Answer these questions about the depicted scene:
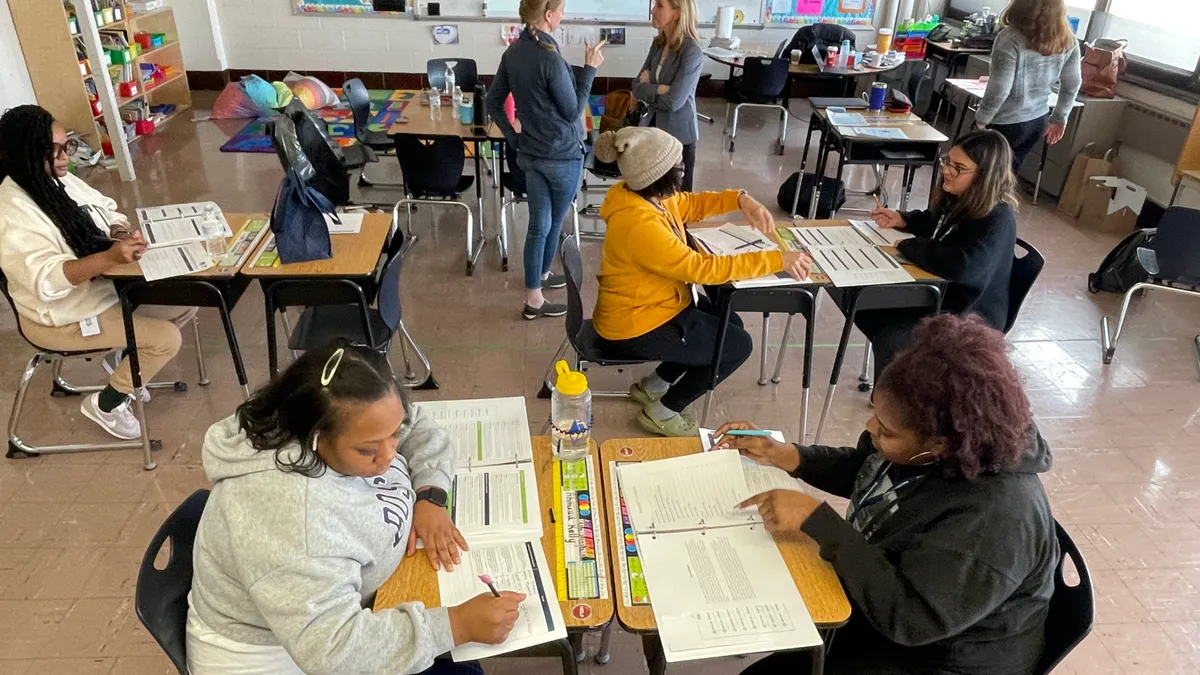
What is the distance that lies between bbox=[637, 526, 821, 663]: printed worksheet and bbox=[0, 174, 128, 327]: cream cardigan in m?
2.09

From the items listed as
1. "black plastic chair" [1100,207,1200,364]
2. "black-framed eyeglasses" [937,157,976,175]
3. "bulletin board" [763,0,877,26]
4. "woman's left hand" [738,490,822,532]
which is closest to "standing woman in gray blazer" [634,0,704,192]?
"black-framed eyeglasses" [937,157,976,175]

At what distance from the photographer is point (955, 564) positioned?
3.94 feet

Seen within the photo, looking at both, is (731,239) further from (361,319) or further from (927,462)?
(927,462)

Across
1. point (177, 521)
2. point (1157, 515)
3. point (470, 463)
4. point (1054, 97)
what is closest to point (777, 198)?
point (1054, 97)

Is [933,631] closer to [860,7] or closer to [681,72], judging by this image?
[681,72]

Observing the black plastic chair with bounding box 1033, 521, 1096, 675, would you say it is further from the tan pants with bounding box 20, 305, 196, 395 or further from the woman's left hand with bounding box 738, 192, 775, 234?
the tan pants with bounding box 20, 305, 196, 395

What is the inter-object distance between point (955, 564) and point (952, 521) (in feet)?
0.22

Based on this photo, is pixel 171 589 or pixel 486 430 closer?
pixel 171 589

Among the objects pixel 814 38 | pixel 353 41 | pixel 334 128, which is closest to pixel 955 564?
pixel 334 128

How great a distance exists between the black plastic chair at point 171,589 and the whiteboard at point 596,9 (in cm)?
697

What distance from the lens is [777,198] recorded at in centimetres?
536

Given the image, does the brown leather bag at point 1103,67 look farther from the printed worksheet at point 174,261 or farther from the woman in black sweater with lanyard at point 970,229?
the printed worksheet at point 174,261

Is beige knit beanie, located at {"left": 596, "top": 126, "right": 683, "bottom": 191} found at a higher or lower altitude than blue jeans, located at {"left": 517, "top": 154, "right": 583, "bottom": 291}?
higher

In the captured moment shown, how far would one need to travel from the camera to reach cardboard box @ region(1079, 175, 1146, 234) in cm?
488
